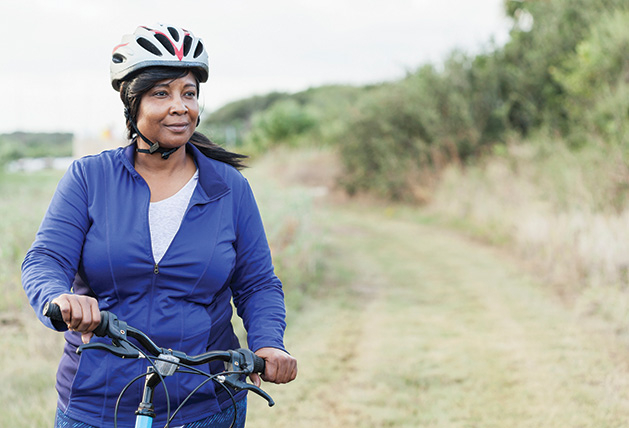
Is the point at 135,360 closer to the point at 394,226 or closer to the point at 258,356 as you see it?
the point at 258,356

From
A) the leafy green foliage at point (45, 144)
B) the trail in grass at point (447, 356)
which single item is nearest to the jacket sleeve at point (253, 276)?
the trail in grass at point (447, 356)

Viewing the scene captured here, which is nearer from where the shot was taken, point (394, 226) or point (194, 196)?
point (194, 196)

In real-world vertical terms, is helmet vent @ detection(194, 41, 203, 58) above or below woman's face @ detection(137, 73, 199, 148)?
above

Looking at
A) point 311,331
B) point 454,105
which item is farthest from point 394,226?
point 311,331

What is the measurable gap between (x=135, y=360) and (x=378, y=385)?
12.4 ft

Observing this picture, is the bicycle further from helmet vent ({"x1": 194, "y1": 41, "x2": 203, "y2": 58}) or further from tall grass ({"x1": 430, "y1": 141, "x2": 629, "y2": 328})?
tall grass ({"x1": 430, "y1": 141, "x2": 629, "y2": 328})

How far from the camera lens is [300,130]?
116 ft

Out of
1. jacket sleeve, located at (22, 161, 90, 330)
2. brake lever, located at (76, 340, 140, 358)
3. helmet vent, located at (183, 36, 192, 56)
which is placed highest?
helmet vent, located at (183, 36, 192, 56)

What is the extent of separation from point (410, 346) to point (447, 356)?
0.43 metres

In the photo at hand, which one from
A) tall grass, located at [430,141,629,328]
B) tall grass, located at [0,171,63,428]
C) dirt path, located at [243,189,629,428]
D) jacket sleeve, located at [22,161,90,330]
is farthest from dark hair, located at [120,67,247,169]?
tall grass, located at [430,141,629,328]

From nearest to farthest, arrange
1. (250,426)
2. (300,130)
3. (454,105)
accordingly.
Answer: (250,426)
(454,105)
(300,130)

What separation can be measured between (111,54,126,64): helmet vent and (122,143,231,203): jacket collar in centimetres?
29

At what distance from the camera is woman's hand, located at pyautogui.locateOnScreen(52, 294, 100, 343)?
5.93 ft

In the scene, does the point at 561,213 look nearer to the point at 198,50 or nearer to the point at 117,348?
the point at 198,50
